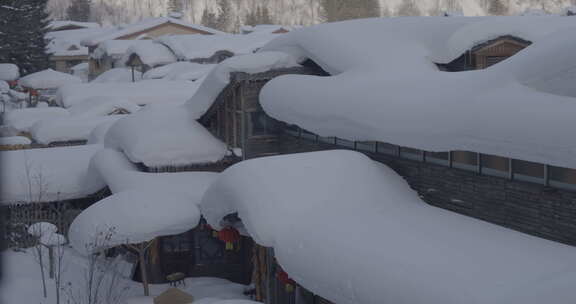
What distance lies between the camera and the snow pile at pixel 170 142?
21.9 metres

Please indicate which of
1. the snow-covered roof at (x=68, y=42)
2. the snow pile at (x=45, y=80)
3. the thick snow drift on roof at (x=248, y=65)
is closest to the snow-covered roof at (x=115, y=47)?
the snow pile at (x=45, y=80)

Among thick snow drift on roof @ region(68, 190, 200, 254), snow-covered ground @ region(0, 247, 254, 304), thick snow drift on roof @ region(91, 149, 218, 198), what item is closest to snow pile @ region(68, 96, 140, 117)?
thick snow drift on roof @ region(91, 149, 218, 198)

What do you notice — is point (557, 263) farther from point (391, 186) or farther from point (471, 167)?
point (391, 186)

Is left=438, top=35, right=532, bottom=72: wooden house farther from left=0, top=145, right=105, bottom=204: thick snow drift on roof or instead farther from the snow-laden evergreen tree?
the snow-laden evergreen tree

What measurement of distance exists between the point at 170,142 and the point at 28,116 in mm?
25800

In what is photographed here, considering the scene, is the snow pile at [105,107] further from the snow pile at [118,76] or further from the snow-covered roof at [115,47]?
the snow-covered roof at [115,47]

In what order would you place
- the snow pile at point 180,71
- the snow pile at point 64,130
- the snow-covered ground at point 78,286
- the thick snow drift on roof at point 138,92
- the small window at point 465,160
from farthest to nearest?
the snow pile at point 180,71
the thick snow drift on roof at point 138,92
the snow pile at point 64,130
the snow-covered ground at point 78,286
the small window at point 465,160

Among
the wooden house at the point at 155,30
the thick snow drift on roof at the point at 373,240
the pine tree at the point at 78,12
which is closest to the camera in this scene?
the thick snow drift on roof at the point at 373,240

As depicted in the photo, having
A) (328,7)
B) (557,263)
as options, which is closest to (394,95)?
(557,263)

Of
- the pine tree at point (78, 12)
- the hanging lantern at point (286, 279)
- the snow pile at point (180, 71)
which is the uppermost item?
the pine tree at point (78, 12)

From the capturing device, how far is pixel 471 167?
45.0 ft

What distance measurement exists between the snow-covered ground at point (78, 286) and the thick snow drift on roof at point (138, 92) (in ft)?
87.2

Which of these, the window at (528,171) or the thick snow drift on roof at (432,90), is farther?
the window at (528,171)

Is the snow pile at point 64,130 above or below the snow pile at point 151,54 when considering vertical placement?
below
